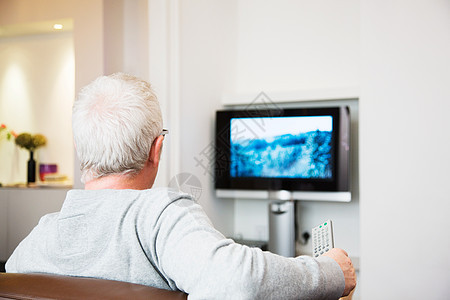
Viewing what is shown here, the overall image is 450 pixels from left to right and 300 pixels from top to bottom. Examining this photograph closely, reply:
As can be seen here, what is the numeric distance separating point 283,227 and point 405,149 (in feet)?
2.94

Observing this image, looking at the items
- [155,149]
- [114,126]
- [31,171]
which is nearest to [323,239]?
[155,149]

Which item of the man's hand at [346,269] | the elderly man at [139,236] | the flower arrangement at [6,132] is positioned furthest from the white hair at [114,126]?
the flower arrangement at [6,132]

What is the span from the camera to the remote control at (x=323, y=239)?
48.9 inches

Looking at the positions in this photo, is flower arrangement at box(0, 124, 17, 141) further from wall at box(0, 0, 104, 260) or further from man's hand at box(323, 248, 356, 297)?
man's hand at box(323, 248, 356, 297)

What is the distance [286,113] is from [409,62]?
0.81m

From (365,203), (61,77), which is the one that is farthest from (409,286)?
(61,77)

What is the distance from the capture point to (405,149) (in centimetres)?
226

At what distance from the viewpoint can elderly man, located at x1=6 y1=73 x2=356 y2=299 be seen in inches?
30.1

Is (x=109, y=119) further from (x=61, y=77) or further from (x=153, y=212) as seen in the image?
(x=61, y=77)

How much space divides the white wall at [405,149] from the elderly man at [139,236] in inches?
55.7

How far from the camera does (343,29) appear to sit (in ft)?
10.1

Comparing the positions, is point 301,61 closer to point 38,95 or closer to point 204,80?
point 204,80

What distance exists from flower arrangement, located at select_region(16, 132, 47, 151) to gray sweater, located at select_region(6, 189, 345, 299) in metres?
2.96

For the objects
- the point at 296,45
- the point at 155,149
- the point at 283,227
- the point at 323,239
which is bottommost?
the point at 283,227
